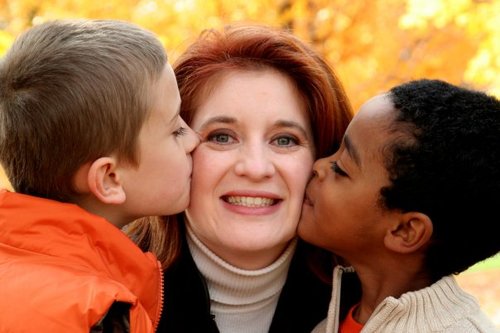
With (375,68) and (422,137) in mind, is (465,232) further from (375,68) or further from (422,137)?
(375,68)

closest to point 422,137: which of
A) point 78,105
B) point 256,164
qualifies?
point 256,164

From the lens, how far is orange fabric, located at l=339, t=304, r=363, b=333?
8.99 ft

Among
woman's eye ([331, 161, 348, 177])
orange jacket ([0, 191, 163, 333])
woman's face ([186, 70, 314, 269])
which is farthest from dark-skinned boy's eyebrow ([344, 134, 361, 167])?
orange jacket ([0, 191, 163, 333])

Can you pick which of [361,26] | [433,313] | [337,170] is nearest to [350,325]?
[433,313]

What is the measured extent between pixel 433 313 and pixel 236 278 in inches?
33.8

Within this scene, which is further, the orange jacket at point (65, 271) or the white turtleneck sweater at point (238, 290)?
the white turtleneck sweater at point (238, 290)

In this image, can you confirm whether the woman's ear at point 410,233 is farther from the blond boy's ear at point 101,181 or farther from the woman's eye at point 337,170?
the blond boy's ear at point 101,181

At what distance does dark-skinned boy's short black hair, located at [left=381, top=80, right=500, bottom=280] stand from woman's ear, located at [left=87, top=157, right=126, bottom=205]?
0.88 m

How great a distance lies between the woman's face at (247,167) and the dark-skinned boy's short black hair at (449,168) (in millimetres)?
447

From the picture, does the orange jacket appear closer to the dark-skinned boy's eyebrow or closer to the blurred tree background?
the dark-skinned boy's eyebrow

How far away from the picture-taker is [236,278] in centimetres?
301

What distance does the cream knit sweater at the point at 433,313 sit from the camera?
2.40 metres

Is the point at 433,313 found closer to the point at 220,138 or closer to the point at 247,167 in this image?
the point at 247,167

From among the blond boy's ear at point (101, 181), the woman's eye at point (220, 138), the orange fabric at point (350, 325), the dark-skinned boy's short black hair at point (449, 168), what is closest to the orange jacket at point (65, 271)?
the blond boy's ear at point (101, 181)
